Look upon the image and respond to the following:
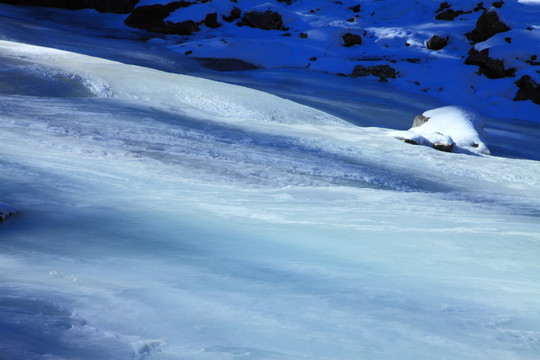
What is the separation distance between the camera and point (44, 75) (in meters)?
5.49

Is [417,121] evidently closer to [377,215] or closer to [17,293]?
[377,215]

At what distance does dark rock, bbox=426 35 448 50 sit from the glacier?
804 cm

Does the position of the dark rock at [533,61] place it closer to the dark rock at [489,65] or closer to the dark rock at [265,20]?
the dark rock at [489,65]

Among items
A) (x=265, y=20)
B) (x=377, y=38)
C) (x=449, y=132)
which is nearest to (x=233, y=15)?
(x=265, y=20)

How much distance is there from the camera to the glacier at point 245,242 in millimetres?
1267

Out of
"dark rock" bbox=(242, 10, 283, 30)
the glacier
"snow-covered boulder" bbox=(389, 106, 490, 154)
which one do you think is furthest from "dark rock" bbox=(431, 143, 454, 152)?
"dark rock" bbox=(242, 10, 283, 30)

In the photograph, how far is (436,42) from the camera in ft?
41.5

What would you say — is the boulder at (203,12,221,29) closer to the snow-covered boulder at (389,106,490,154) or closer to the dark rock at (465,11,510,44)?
the dark rock at (465,11,510,44)

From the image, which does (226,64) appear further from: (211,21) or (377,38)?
(377,38)

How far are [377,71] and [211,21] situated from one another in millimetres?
4402

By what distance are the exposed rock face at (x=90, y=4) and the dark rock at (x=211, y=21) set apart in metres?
2.08

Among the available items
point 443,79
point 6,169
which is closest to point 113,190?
point 6,169

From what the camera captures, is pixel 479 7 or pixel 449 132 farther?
pixel 479 7

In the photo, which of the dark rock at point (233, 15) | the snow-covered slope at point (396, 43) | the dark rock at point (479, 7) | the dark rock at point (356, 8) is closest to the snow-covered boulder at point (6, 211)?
the snow-covered slope at point (396, 43)
